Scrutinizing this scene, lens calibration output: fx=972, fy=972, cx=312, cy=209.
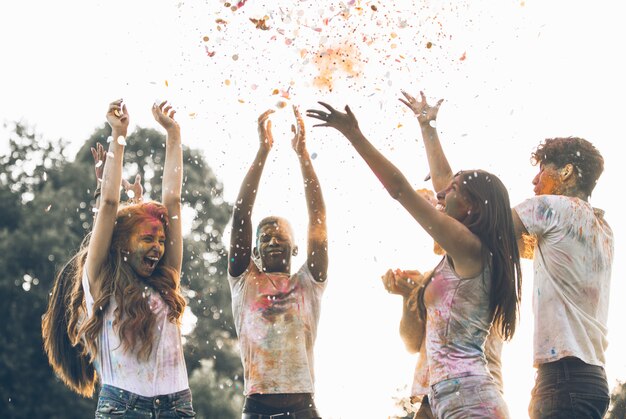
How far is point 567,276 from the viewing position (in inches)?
204

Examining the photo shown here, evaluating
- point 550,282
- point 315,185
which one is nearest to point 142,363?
point 315,185

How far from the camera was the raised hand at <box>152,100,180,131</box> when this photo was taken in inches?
243

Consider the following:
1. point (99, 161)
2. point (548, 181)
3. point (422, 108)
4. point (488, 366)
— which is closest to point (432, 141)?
→ point (422, 108)

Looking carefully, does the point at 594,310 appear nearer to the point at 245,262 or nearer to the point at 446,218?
the point at 446,218

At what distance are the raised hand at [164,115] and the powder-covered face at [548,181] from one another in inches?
89.1

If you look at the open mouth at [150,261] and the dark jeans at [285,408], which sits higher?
the open mouth at [150,261]

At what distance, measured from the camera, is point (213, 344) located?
69.2 ft

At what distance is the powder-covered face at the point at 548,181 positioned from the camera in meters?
5.56

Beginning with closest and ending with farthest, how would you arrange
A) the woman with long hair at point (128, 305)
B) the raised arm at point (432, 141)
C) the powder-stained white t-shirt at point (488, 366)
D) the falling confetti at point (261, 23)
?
the woman with long hair at point (128, 305) → the powder-stained white t-shirt at point (488, 366) → the raised arm at point (432, 141) → the falling confetti at point (261, 23)

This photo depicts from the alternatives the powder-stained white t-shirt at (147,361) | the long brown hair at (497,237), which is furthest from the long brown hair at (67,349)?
the long brown hair at (497,237)

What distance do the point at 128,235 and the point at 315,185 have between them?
118 cm

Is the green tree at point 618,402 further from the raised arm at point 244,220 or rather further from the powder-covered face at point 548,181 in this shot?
the raised arm at point 244,220

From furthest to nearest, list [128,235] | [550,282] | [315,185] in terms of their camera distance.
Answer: [315,185] → [128,235] → [550,282]

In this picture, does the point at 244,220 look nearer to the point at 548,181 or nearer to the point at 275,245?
the point at 275,245
